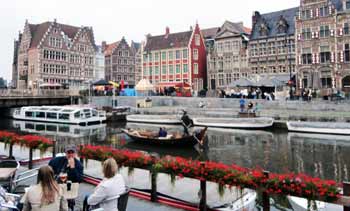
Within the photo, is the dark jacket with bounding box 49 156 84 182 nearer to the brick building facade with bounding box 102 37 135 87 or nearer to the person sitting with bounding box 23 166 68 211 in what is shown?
the person sitting with bounding box 23 166 68 211

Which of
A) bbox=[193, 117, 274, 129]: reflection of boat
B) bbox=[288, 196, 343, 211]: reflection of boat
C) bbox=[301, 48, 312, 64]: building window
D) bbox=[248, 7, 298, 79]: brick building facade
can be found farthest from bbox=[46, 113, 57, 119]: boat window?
bbox=[288, 196, 343, 211]: reflection of boat

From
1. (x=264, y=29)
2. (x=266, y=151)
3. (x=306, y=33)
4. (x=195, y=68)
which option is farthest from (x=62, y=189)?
(x=195, y=68)

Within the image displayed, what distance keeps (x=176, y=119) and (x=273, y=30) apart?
23606 mm

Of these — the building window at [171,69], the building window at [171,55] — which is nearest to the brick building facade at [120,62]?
the building window at [171,69]

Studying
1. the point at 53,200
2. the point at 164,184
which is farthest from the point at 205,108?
the point at 53,200

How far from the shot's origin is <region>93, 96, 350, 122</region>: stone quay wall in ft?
96.2

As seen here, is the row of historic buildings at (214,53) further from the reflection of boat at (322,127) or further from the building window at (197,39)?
the reflection of boat at (322,127)

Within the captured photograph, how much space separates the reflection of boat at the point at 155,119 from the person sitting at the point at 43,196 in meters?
30.9

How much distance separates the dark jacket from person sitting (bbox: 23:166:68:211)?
217 cm

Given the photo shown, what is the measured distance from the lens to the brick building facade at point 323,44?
4006cm

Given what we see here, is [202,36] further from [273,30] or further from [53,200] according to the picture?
[53,200]

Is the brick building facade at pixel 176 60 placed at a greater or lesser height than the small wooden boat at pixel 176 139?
greater

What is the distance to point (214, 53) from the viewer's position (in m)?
56.3

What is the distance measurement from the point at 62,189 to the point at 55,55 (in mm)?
67480
